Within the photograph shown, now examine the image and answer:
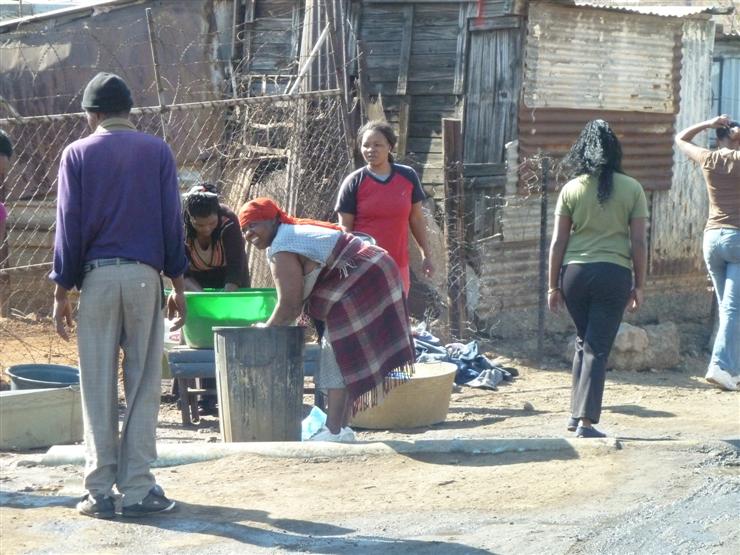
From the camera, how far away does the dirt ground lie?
16.1ft

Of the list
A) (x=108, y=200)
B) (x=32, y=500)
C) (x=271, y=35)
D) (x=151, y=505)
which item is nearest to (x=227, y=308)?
(x=32, y=500)

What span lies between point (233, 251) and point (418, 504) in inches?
106

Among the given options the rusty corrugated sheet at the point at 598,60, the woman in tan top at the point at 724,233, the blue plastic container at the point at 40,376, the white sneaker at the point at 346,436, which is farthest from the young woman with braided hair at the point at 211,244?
the rusty corrugated sheet at the point at 598,60

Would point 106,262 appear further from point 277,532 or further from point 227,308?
point 227,308

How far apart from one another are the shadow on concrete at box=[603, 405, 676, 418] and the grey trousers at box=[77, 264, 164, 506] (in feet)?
14.7

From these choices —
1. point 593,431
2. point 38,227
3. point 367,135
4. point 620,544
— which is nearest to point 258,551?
point 620,544

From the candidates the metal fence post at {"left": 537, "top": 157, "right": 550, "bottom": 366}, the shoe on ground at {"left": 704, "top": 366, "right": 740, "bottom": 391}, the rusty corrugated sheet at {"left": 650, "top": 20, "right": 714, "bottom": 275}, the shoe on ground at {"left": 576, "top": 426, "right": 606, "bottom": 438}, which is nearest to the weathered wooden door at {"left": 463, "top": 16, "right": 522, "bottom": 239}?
the metal fence post at {"left": 537, "top": 157, "right": 550, "bottom": 366}

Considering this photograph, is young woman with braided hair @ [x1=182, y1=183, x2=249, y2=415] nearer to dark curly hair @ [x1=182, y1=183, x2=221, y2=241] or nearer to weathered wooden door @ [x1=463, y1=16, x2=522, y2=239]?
dark curly hair @ [x1=182, y1=183, x2=221, y2=241]

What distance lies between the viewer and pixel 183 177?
11.7m

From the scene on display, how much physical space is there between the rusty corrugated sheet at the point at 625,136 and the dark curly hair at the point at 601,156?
4.45 metres

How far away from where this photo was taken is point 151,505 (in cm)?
521

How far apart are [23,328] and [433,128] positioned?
4.30 m

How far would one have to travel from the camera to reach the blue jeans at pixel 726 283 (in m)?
→ 8.88

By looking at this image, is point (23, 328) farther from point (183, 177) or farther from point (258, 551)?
point (258, 551)
